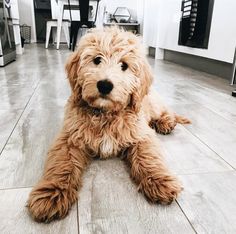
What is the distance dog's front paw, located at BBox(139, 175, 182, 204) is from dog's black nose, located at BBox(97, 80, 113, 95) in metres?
0.32

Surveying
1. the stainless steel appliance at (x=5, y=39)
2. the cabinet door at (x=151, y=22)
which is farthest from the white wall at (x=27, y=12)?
the stainless steel appliance at (x=5, y=39)

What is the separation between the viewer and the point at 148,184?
2.68ft

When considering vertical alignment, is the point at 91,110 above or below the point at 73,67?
below

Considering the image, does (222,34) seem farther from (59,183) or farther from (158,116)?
(59,183)

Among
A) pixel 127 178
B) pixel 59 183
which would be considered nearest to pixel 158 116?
pixel 127 178

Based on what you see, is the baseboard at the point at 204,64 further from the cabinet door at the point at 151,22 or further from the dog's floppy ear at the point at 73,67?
the dog's floppy ear at the point at 73,67

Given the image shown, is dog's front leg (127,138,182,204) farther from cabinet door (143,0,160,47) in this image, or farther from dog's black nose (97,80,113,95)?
cabinet door (143,0,160,47)

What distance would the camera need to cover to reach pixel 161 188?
792 millimetres

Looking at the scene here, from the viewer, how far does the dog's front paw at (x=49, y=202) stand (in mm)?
704

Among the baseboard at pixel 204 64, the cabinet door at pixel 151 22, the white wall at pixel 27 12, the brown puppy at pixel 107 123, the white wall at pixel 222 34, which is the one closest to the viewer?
the brown puppy at pixel 107 123

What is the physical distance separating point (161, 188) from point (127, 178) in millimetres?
169

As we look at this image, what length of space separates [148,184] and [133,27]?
20.6ft

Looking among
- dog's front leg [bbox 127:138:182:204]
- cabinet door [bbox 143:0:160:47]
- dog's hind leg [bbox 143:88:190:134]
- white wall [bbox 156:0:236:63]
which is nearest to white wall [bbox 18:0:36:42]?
cabinet door [bbox 143:0:160:47]

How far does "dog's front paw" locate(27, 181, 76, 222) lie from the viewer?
70 cm
